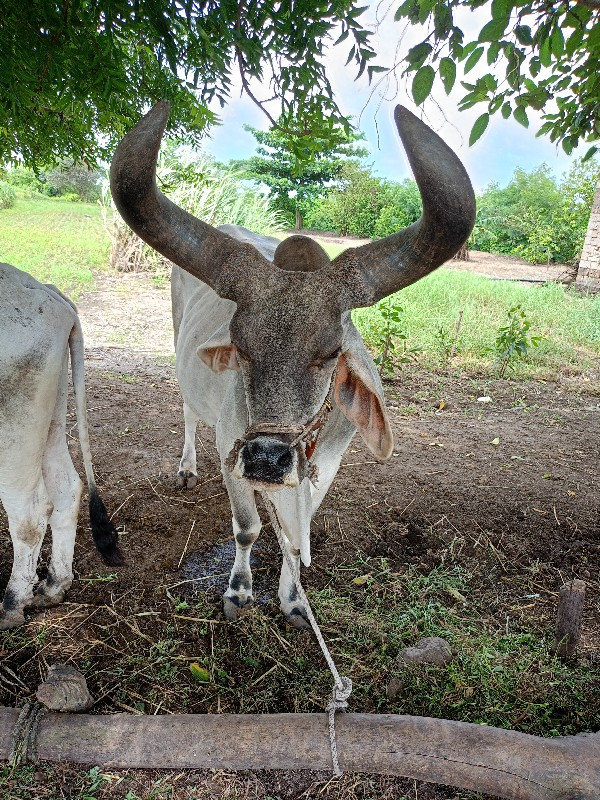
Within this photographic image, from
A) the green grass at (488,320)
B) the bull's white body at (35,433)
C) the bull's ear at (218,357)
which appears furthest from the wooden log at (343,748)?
the green grass at (488,320)

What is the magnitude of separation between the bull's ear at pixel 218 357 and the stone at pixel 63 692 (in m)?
1.21

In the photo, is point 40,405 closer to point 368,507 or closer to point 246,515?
point 246,515

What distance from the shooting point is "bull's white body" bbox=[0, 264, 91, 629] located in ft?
7.69

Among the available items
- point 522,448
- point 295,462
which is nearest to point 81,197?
point 522,448

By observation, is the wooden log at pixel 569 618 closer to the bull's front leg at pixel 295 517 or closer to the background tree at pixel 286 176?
the bull's front leg at pixel 295 517

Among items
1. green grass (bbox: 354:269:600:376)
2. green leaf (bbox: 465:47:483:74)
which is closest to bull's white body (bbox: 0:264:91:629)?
green leaf (bbox: 465:47:483:74)

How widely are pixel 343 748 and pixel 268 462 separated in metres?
0.90

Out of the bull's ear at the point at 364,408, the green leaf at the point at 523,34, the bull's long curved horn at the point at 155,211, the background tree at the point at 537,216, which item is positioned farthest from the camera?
the background tree at the point at 537,216

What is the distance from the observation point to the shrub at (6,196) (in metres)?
20.4

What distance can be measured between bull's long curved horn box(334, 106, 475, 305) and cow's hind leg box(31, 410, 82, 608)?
149 centimetres

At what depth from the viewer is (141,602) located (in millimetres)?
2945

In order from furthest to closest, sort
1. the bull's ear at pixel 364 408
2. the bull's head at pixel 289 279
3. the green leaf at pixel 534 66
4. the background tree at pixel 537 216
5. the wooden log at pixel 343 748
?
the background tree at pixel 537 216 → the green leaf at pixel 534 66 → the bull's ear at pixel 364 408 → the bull's head at pixel 289 279 → the wooden log at pixel 343 748

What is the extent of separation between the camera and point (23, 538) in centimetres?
261

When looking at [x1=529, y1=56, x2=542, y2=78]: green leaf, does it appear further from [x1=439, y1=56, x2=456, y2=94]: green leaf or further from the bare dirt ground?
the bare dirt ground
